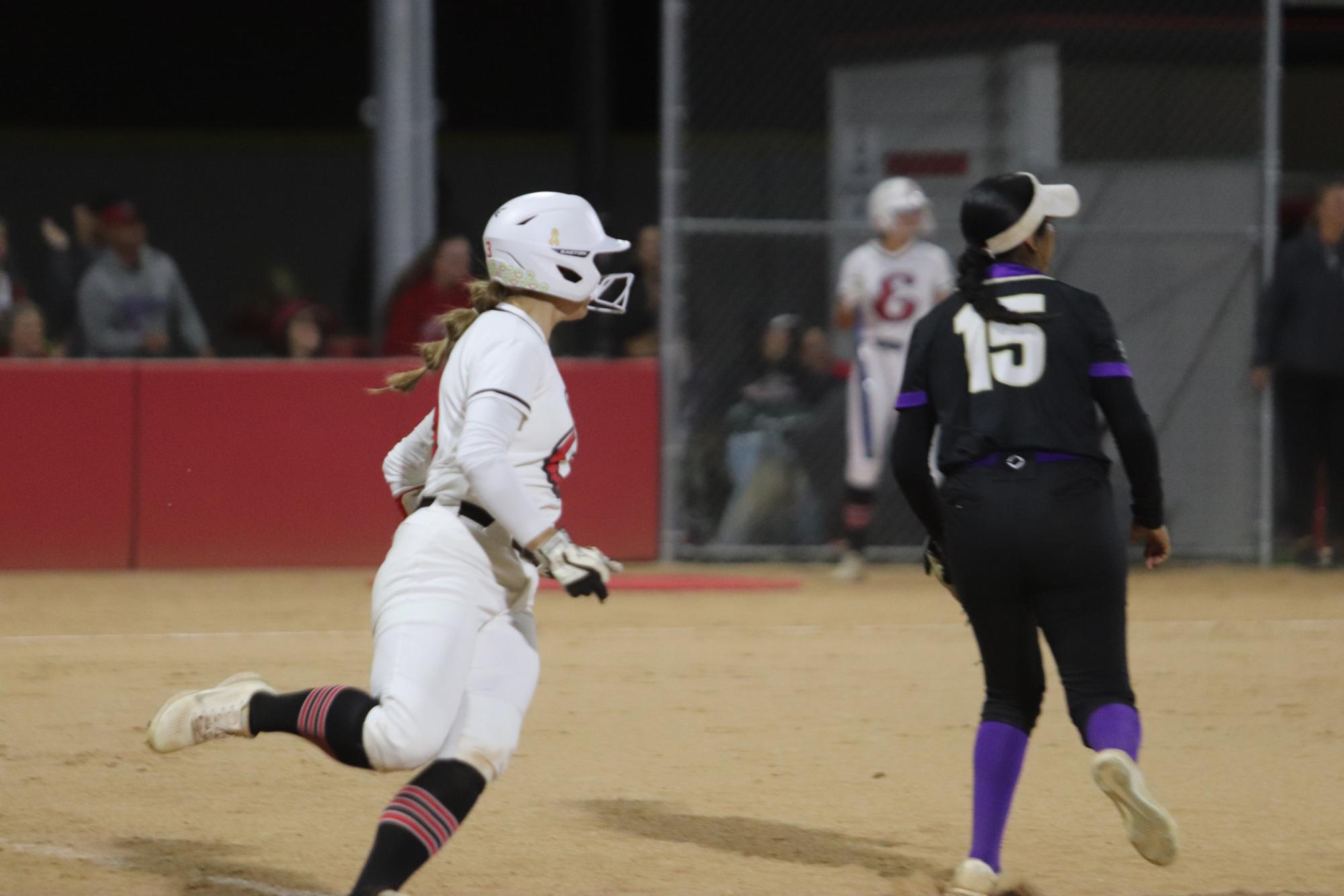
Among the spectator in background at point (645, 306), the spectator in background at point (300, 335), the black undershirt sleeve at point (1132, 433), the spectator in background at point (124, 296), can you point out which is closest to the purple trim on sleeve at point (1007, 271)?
the black undershirt sleeve at point (1132, 433)

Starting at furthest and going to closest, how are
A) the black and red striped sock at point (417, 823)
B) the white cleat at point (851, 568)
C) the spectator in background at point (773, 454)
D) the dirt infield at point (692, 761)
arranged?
the spectator in background at point (773, 454)
the white cleat at point (851, 568)
the dirt infield at point (692, 761)
the black and red striped sock at point (417, 823)

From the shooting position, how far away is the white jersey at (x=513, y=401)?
440 cm

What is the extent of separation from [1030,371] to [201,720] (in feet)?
7.37

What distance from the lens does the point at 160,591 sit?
10750mm

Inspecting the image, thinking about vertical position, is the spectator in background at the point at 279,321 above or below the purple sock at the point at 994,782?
above

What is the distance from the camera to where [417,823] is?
14.0 feet

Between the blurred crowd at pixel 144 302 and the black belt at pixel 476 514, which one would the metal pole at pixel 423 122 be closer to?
the blurred crowd at pixel 144 302

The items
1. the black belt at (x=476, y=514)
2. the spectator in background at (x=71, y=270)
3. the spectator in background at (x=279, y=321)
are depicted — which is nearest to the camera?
the black belt at (x=476, y=514)

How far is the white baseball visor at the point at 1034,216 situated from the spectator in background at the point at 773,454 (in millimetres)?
7483

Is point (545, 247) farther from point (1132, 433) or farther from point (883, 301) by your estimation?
point (883, 301)

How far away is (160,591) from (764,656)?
386 cm

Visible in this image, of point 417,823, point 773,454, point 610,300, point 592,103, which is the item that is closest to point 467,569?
point 417,823

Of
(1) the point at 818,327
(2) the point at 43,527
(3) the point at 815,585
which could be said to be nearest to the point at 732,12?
(1) the point at 818,327

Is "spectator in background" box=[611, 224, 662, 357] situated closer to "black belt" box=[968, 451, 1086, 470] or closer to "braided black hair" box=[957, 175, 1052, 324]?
"braided black hair" box=[957, 175, 1052, 324]
